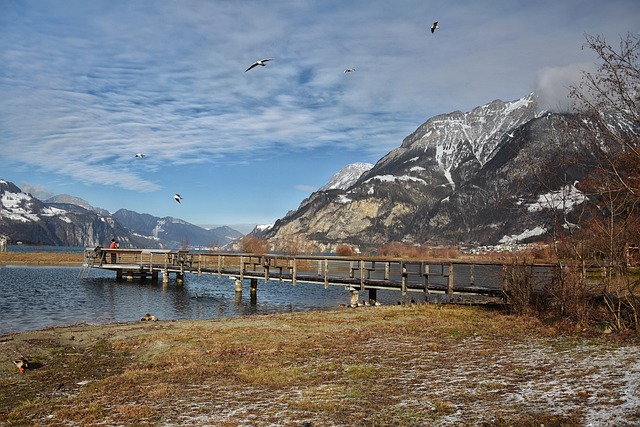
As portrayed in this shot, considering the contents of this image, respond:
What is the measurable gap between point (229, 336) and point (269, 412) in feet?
31.6

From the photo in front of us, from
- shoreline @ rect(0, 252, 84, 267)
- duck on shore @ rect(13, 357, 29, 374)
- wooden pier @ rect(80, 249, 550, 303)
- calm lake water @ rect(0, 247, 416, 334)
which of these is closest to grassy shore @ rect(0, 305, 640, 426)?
duck on shore @ rect(13, 357, 29, 374)

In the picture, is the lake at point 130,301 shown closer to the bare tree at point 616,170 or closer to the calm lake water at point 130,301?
the calm lake water at point 130,301

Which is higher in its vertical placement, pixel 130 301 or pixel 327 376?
pixel 327 376

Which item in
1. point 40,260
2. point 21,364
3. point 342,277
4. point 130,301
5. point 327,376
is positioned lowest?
point 130,301

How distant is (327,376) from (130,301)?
33.7 meters

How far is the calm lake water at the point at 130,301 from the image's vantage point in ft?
101

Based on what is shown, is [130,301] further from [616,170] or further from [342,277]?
[616,170]

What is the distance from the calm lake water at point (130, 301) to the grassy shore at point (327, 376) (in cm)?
1147

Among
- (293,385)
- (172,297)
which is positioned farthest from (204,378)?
(172,297)

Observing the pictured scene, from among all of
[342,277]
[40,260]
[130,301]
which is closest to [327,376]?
[130,301]

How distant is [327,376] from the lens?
1195 centimetres

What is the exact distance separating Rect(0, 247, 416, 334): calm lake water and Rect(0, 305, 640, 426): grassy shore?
11.5 metres

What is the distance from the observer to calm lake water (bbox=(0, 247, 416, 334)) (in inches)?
1214

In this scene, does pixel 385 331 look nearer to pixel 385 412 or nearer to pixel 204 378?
pixel 204 378
